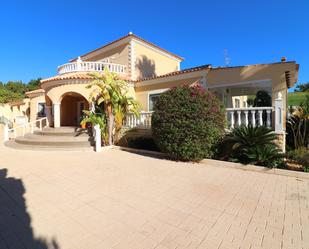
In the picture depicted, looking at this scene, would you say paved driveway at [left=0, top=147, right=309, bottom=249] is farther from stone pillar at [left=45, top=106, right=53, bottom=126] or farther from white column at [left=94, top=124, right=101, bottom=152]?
stone pillar at [left=45, top=106, right=53, bottom=126]

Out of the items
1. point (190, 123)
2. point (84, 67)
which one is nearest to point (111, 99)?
point (84, 67)

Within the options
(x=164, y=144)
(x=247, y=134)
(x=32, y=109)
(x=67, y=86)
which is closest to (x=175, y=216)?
(x=164, y=144)

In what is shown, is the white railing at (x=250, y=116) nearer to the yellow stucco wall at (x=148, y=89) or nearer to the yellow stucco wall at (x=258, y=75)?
the yellow stucco wall at (x=258, y=75)

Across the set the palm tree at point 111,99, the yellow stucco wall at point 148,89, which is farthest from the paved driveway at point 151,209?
the yellow stucco wall at point 148,89

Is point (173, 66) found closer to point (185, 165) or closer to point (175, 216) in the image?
point (185, 165)

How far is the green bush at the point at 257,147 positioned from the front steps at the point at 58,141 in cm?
783

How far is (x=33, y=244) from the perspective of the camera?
2.85 meters

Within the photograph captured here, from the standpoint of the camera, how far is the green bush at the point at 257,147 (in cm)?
666

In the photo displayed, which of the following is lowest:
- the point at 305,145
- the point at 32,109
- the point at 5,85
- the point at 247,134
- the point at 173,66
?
the point at 305,145

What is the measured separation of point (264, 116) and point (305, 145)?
235 centimetres

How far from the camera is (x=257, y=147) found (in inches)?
268

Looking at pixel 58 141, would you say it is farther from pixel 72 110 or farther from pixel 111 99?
pixel 72 110

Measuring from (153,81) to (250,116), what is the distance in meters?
7.26

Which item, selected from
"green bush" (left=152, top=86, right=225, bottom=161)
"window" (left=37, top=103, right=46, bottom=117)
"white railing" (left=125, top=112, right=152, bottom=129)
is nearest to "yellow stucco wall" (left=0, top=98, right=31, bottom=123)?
"window" (left=37, top=103, right=46, bottom=117)
